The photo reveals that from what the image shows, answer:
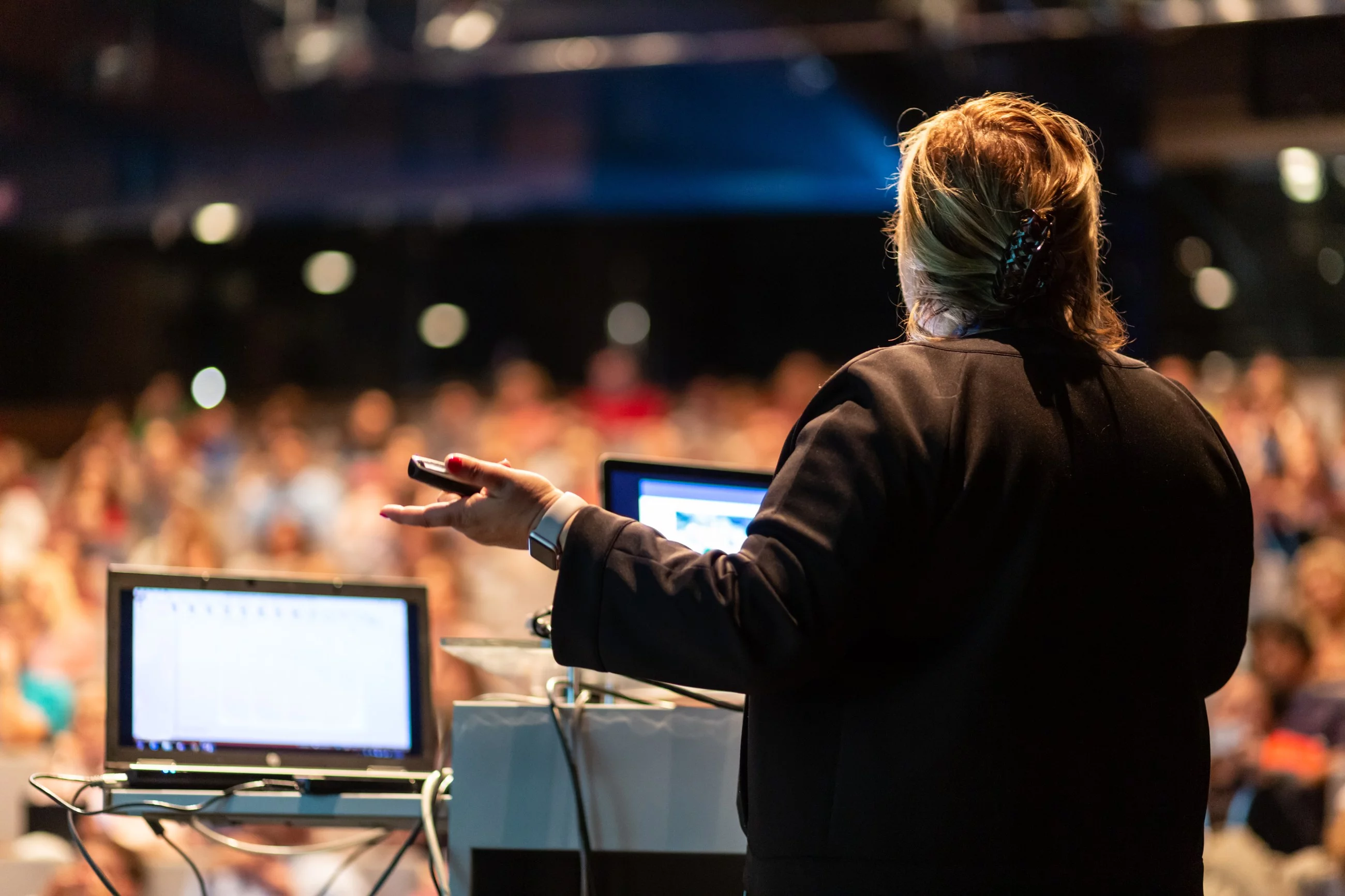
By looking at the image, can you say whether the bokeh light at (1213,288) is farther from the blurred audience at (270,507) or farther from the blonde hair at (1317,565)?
the blonde hair at (1317,565)

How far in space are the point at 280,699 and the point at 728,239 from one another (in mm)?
6945

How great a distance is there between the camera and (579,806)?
138cm

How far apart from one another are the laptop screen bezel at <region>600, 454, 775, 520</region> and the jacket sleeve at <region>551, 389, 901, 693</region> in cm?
54

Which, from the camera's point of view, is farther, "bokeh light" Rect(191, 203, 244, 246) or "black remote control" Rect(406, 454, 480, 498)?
"bokeh light" Rect(191, 203, 244, 246)

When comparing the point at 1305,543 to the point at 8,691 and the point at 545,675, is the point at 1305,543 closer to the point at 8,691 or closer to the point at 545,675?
the point at 545,675

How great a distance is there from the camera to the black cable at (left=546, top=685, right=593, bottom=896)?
1.38m

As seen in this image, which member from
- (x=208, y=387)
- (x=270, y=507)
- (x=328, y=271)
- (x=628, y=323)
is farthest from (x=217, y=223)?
(x=270, y=507)

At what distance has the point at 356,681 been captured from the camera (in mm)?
1641

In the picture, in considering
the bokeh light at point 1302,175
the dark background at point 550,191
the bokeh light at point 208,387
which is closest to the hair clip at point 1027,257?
the dark background at point 550,191

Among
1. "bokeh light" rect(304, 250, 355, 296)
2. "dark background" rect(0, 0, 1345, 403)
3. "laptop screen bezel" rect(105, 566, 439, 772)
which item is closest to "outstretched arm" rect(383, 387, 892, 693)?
"laptop screen bezel" rect(105, 566, 439, 772)

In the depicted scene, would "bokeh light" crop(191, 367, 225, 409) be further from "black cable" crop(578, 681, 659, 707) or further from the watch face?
the watch face

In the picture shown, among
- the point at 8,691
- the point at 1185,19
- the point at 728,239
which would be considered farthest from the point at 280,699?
the point at 728,239

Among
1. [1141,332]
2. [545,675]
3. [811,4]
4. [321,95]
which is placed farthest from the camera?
[321,95]

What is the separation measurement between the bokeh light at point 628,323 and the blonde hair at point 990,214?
7.38m
